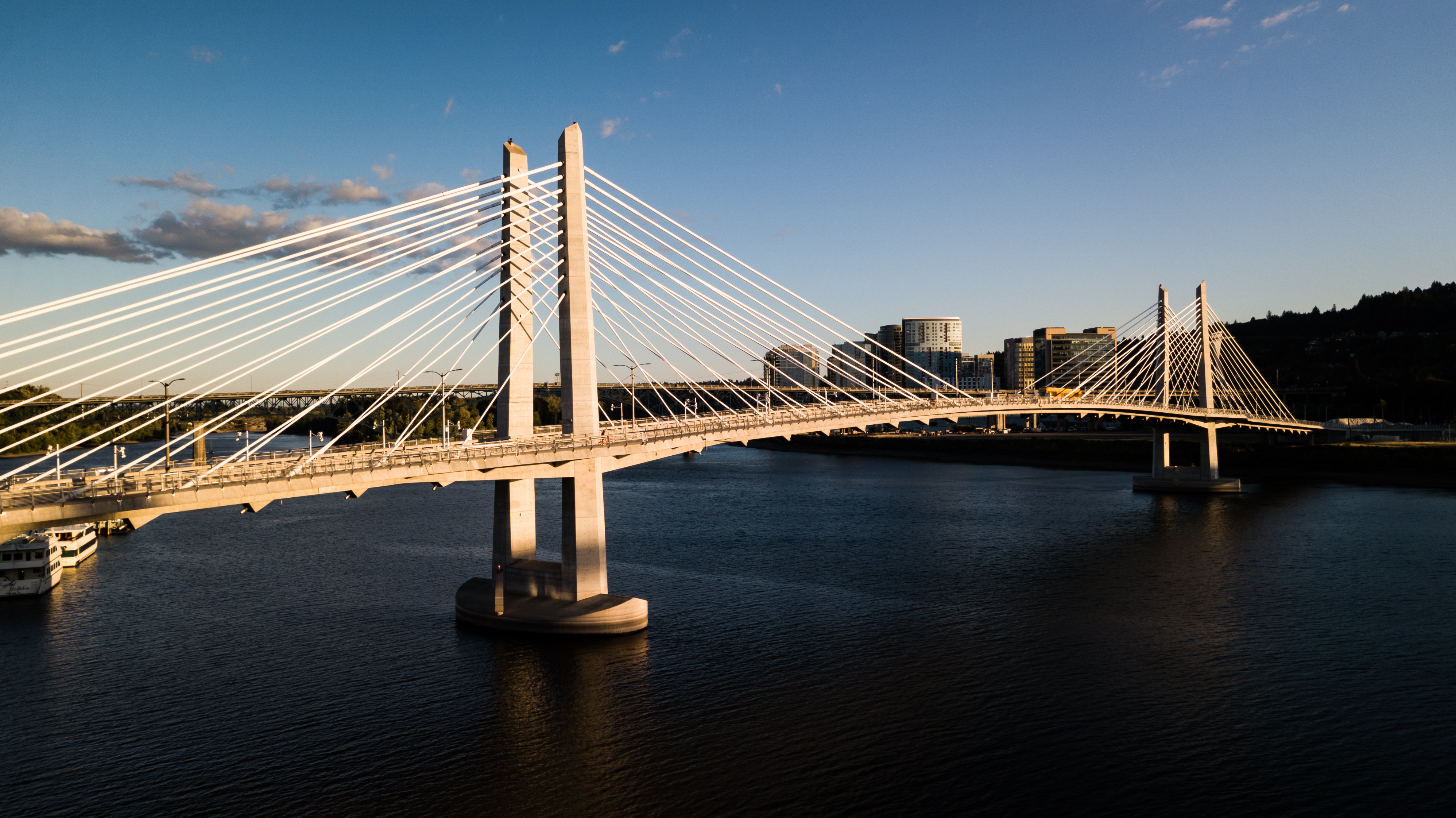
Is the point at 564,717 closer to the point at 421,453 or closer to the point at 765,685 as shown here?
the point at 765,685

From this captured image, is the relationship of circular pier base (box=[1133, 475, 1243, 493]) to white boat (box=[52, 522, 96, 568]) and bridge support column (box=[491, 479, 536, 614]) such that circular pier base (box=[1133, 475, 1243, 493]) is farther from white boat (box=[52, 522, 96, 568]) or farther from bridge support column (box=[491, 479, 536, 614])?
white boat (box=[52, 522, 96, 568])

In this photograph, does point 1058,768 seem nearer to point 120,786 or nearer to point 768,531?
point 120,786

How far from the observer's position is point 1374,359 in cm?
13850

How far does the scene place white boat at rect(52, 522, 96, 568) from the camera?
44.0m

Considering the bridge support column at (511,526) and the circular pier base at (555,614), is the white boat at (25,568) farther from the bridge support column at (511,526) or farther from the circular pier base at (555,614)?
the bridge support column at (511,526)

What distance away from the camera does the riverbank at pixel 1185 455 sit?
251ft

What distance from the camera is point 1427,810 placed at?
1836cm

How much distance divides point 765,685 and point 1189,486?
2350 inches

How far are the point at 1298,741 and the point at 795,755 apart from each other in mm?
12243

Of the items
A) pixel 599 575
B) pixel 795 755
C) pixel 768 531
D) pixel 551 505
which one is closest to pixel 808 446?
pixel 551 505

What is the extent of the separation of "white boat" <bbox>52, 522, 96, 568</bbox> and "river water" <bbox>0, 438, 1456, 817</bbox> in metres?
1.09

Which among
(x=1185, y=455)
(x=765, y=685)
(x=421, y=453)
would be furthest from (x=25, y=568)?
(x=1185, y=455)

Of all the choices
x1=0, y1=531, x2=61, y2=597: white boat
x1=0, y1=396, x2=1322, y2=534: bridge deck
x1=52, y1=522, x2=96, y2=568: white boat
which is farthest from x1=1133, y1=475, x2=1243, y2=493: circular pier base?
x1=0, y1=531, x2=61, y2=597: white boat

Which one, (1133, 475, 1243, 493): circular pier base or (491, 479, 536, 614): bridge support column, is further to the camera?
(1133, 475, 1243, 493): circular pier base
